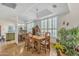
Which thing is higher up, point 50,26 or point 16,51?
point 50,26

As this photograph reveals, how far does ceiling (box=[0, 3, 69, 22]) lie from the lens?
81.7 inches

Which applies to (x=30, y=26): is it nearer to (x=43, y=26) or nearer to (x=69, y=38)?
(x=43, y=26)

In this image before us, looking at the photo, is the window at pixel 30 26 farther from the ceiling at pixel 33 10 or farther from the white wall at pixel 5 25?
the white wall at pixel 5 25

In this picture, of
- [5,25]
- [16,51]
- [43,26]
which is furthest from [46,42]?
[5,25]

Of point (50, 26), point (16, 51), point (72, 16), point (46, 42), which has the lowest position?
point (16, 51)

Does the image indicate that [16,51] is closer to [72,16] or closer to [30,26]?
[30,26]

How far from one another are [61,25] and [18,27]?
56cm

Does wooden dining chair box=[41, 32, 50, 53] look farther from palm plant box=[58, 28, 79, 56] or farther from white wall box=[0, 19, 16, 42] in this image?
white wall box=[0, 19, 16, 42]

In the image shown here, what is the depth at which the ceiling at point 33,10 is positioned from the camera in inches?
81.7

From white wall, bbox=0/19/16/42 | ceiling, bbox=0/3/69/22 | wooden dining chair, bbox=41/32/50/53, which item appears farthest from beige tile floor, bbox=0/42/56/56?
ceiling, bbox=0/3/69/22

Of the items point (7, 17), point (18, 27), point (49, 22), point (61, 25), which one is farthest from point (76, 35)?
point (7, 17)

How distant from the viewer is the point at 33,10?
81.8 inches

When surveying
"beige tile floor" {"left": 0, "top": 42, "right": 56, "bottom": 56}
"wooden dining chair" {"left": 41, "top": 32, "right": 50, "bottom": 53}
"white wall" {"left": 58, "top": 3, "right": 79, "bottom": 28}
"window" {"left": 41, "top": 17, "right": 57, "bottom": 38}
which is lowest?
"beige tile floor" {"left": 0, "top": 42, "right": 56, "bottom": 56}

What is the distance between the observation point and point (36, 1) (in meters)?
2.09
